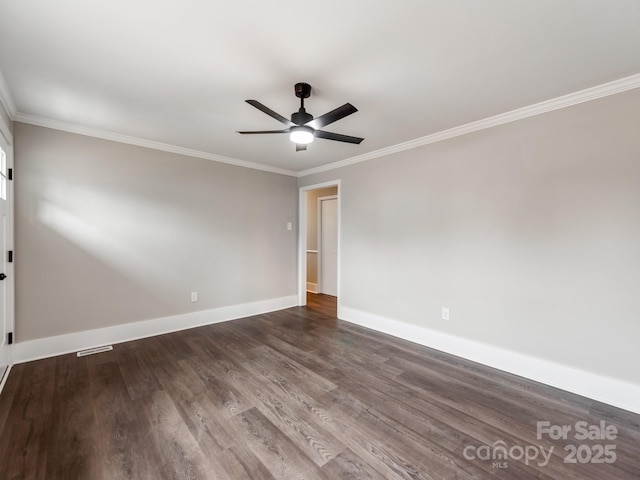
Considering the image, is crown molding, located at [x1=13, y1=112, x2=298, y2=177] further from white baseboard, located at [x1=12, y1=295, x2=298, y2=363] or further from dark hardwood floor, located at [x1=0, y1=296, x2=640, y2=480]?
dark hardwood floor, located at [x1=0, y1=296, x2=640, y2=480]

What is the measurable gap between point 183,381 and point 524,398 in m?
2.89

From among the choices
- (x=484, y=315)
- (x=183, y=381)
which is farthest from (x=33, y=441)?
(x=484, y=315)

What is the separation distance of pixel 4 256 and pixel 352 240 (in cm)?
376

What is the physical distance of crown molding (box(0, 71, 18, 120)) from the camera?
2.14 metres

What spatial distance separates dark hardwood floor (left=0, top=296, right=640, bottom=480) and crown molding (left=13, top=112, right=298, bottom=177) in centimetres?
244

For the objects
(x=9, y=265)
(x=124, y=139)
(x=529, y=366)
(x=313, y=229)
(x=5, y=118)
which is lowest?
(x=529, y=366)

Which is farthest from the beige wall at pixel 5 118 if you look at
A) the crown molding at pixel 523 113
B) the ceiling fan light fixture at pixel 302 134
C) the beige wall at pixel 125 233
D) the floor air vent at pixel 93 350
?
the crown molding at pixel 523 113

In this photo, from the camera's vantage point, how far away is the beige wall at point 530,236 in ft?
6.98

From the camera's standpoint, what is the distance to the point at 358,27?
1554 millimetres

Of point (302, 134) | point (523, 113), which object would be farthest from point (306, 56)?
point (523, 113)

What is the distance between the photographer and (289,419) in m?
1.95

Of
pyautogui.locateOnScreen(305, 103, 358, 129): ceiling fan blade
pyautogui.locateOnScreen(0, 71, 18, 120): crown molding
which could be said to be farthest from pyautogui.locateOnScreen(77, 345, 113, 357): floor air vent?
pyautogui.locateOnScreen(305, 103, 358, 129): ceiling fan blade

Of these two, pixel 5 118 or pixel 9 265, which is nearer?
pixel 5 118

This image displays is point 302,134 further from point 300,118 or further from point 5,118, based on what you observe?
point 5,118
